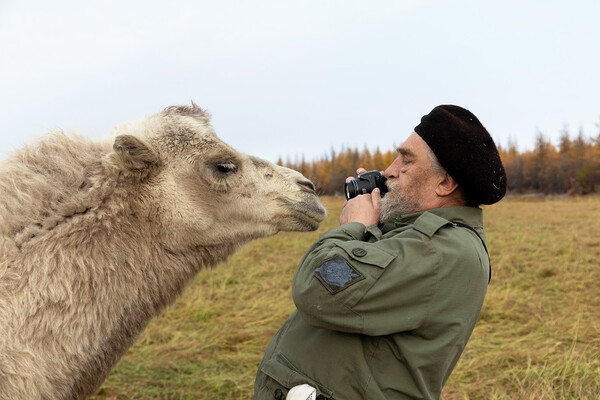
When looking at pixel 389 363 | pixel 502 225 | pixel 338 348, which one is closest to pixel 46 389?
pixel 338 348

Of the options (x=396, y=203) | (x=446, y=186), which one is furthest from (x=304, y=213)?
(x=446, y=186)

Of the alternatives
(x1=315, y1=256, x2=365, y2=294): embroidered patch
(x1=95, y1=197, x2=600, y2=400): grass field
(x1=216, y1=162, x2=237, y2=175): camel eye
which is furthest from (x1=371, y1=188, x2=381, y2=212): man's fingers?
(x1=95, y1=197, x2=600, y2=400): grass field

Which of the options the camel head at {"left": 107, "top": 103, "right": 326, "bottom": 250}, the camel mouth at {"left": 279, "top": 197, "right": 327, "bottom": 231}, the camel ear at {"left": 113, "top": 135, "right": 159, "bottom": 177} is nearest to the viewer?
the camel ear at {"left": 113, "top": 135, "right": 159, "bottom": 177}

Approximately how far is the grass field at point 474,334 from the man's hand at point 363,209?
3.59 feet

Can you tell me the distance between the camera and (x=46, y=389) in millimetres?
2361

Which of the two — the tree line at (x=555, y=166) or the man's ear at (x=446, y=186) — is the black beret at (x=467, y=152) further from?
the tree line at (x=555, y=166)

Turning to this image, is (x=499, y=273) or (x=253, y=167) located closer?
(x=253, y=167)

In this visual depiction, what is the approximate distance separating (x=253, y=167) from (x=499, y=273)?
9.23m

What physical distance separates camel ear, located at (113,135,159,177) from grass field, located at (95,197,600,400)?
1044 mm

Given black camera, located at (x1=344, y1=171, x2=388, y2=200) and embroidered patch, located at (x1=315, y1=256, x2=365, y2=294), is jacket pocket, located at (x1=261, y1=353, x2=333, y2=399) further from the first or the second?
black camera, located at (x1=344, y1=171, x2=388, y2=200)

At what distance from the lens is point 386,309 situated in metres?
2.16

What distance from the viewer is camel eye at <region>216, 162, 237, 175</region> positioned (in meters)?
3.04

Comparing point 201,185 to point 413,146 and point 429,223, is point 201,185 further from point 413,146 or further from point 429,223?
point 429,223

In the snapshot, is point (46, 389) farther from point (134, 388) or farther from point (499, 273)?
point (499, 273)
